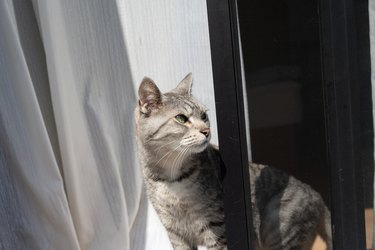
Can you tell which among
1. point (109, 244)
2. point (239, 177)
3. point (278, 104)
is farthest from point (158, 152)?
point (109, 244)

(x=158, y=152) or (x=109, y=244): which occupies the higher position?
(x=158, y=152)

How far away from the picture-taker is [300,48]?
1130 mm

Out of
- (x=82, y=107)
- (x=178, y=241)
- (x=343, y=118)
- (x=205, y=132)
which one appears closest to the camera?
(x=343, y=118)

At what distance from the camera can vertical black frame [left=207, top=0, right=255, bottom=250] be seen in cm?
108

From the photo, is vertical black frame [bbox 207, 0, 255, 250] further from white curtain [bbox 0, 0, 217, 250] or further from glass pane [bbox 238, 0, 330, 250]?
white curtain [bbox 0, 0, 217, 250]

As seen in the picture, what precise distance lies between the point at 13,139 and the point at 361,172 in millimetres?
1044

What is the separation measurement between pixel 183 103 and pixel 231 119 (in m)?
0.20

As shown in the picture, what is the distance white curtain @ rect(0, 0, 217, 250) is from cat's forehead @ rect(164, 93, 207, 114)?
0.31 meters

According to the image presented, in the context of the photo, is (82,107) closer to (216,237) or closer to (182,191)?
(182,191)

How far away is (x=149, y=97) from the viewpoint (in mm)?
1225

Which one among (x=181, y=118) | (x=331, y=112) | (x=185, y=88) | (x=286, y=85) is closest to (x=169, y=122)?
(x=181, y=118)

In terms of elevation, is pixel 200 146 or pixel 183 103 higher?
pixel 183 103

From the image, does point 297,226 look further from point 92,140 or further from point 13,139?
point 13,139

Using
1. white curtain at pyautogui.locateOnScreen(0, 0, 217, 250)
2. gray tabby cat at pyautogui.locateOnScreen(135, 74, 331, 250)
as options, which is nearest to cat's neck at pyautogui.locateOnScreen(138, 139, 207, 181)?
gray tabby cat at pyautogui.locateOnScreen(135, 74, 331, 250)
